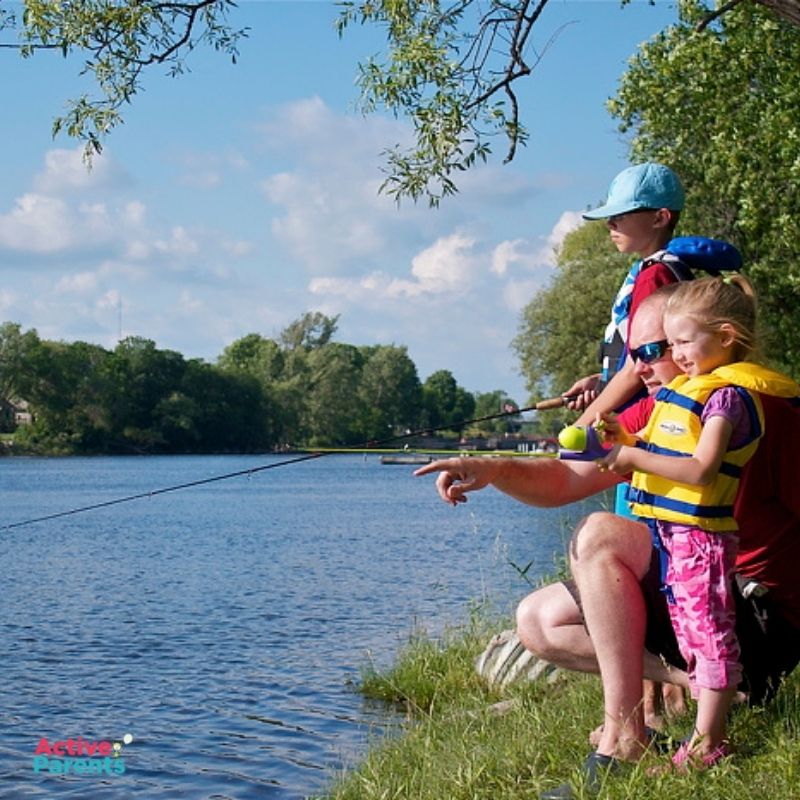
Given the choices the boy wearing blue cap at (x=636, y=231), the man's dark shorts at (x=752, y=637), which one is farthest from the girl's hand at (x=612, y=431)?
the boy wearing blue cap at (x=636, y=231)

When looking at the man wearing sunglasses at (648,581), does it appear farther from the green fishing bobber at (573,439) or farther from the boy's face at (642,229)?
the boy's face at (642,229)

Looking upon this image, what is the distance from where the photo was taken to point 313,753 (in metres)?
7.33

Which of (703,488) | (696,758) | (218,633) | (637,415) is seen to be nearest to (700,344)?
(637,415)

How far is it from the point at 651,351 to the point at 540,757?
128 centimetres

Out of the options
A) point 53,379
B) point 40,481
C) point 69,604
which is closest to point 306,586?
point 69,604

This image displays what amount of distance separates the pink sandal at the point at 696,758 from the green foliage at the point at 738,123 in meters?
13.3

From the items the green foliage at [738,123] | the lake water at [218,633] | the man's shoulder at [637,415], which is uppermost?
the green foliage at [738,123]

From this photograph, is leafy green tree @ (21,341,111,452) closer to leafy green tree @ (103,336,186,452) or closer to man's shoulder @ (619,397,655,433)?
leafy green tree @ (103,336,186,452)

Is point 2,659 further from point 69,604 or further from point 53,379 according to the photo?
point 53,379

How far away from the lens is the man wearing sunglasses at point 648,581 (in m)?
3.62

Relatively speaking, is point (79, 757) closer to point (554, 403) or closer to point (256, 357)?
point (554, 403)

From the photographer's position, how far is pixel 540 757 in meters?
4.01

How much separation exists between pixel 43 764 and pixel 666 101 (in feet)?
49.1

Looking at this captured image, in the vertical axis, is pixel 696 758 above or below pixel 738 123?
below
